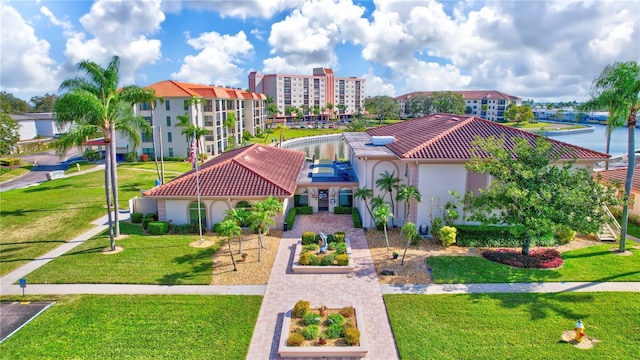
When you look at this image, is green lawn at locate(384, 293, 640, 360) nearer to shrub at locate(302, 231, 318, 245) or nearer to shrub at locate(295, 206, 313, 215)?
shrub at locate(302, 231, 318, 245)

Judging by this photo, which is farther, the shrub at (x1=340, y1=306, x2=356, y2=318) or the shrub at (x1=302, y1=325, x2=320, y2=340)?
the shrub at (x1=340, y1=306, x2=356, y2=318)

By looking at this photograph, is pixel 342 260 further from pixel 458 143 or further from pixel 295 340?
pixel 458 143


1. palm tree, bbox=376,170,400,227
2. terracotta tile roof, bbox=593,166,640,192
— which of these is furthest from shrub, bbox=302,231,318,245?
terracotta tile roof, bbox=593,166,640,192

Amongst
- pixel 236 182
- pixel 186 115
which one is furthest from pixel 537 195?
pixel 186 115

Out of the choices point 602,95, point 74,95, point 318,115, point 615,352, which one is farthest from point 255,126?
point 615,352

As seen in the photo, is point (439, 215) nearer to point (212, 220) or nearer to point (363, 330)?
point (363, 330)

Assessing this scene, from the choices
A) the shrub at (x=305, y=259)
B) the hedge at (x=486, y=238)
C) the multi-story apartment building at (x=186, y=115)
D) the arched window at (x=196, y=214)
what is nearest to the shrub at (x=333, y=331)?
the shrub at (x=305, y=259)
